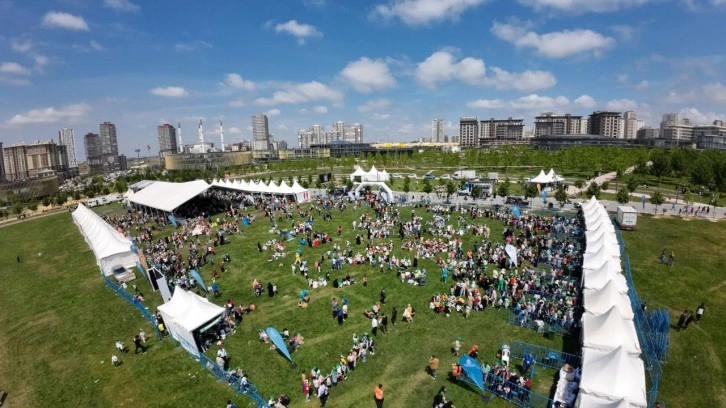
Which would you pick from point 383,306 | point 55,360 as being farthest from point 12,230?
point 383,306

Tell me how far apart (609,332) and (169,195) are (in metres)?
42.4

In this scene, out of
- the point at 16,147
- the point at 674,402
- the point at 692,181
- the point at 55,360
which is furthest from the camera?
the point at 16,147

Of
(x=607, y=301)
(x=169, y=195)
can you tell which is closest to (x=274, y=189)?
(x=169, y=195)

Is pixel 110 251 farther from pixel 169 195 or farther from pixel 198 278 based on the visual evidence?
pixel 169 195

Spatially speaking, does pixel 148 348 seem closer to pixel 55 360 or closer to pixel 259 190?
pixel 55 360

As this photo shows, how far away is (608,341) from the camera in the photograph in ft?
46.0

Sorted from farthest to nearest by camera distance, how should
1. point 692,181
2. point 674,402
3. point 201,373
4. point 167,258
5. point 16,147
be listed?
1. point 16,147
2. point 692,181
3. point 167,258
4. point 201,373
5. point 674,402

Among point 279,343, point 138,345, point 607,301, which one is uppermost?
point 607,301

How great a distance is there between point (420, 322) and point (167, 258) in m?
19.2

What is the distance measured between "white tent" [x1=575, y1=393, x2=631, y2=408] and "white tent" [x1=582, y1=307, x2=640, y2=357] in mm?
3043

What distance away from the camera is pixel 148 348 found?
1745cm

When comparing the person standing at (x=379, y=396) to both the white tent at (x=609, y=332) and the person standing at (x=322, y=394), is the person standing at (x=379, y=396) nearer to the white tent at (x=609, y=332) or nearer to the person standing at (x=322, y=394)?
the person standing at (x=322, y=394)

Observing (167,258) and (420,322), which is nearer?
(420,322)

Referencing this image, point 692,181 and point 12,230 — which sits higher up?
point 692,181
